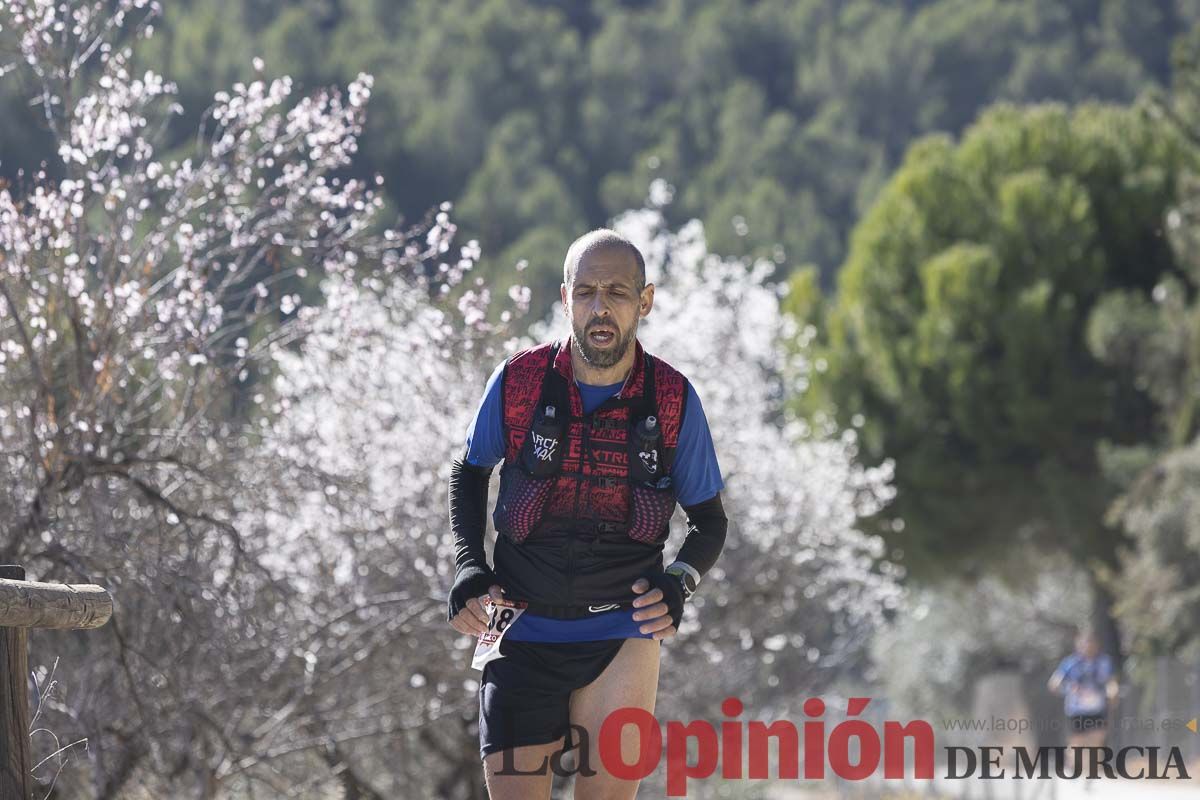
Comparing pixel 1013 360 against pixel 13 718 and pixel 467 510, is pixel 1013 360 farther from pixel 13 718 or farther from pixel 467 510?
pixel 13 718

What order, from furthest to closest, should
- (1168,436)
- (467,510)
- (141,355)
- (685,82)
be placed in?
(685,82), (1168,436), (141,355), (467,510)

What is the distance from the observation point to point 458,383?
1104 cm

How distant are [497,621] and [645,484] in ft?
1.49

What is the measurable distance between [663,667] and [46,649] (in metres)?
5.12

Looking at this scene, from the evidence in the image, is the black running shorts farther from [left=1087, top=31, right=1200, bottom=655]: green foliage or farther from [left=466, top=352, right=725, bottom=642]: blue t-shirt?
[left=1087, top=31, right=1200, bottom=655]: green foliage

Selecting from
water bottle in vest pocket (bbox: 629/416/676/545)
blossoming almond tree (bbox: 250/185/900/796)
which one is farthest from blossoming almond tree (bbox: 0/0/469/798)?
water bottle in vest pocket (bbox: 629/416/676/545)

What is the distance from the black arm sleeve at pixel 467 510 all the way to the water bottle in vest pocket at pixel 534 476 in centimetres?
9

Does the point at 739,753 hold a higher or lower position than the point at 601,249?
lower

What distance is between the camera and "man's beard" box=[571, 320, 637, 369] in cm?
443

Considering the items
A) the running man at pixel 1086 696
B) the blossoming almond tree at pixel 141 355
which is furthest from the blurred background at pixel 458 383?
the running man at pixel 1086 696

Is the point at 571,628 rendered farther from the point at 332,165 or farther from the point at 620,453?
the point at 332,165

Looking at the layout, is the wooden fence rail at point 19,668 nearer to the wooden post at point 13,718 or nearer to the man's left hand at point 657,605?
the wooden post at point 13,718

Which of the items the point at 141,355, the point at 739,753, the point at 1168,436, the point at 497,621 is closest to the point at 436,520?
the point at 141,355

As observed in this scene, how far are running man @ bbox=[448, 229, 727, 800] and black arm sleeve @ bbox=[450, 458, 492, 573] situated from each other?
0.01 metres
